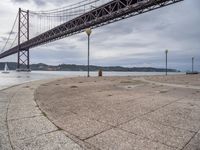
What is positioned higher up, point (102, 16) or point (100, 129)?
point (102, 16)

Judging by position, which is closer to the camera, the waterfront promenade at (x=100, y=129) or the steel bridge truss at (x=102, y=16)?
the waterfront promenade at (x=100, y=129)

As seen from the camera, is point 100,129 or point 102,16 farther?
point 102,16

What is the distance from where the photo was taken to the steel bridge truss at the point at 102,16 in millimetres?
A: 27175

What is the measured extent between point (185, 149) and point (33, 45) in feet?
210

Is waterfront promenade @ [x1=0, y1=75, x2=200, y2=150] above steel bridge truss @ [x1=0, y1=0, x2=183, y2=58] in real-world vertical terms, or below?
below

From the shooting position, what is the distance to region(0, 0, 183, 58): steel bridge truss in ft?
89.2

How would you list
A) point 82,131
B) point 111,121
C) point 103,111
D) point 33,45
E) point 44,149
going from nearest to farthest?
point 44,149
point 82,131
point 111,121
point 103,111
point 33,45

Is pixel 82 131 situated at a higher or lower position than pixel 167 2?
lower

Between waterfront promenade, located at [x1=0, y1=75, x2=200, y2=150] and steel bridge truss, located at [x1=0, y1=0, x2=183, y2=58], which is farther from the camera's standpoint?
steel bridge truss, located at [x1=0, y1=0, x2=183, y2=58]

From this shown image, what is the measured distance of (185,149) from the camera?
8.05ft

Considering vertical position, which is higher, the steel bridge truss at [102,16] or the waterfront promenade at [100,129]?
the steel bridge truss at [102,16]

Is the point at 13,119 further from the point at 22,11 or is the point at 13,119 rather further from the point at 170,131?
the point at 22,11

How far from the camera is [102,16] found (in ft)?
119

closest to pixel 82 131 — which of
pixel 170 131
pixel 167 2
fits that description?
pixel 170 131
